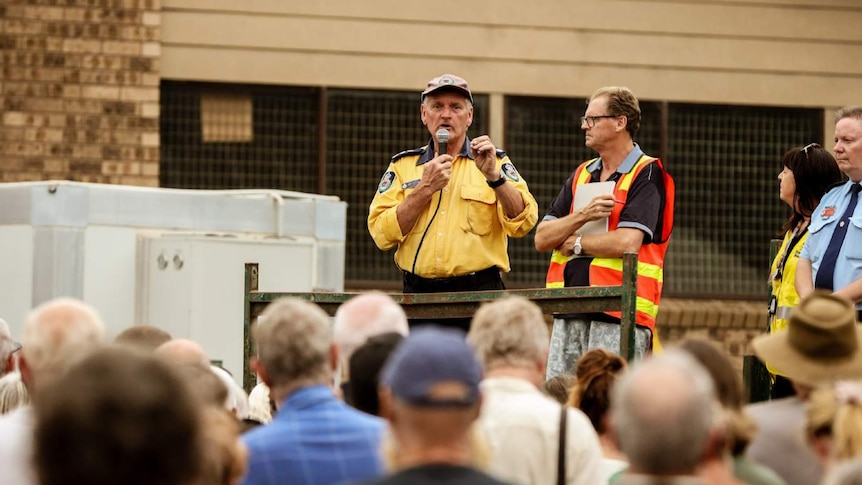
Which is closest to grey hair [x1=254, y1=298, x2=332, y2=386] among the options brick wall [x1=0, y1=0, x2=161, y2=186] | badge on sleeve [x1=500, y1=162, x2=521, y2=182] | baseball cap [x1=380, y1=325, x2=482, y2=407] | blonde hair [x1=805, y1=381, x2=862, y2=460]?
baseball cap [x1=380, y1=325, x2=482, y2=407]

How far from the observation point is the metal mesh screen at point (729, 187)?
611 inches

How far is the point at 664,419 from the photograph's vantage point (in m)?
3.73

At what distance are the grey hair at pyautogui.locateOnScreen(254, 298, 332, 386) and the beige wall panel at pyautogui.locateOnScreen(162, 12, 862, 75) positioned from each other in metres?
9.88

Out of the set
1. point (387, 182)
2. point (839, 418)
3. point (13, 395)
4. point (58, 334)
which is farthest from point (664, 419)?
point (387, 182)

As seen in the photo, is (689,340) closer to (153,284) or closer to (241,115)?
(153,284)

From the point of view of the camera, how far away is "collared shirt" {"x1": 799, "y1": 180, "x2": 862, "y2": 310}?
8188 millimetres

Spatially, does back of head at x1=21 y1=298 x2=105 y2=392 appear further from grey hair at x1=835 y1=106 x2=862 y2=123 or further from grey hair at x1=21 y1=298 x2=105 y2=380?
grey hair at x1=835 y1=106 x2=862 y2=123

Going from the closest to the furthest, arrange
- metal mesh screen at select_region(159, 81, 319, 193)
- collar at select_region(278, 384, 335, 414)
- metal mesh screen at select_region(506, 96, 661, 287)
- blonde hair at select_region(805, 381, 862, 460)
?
blonde hair at select_region(805, 381, 862, 460)
collar at select_region(278, 384, 335, 414)
metal mesh screen at select_region(159, 81, 319, 193)
metal mesh screen at select_region(506, 96, 661, 287)

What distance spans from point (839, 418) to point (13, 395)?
10.3ft

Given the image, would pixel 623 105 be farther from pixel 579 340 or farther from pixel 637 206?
pixel 579 340

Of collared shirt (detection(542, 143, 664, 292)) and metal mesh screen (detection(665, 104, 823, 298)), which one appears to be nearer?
collared shirt (detection(542, 143, 664, 292))

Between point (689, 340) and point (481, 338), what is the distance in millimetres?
696

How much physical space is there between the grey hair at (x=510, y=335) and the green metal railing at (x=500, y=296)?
2.10m

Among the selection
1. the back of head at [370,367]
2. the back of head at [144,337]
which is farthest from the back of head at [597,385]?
the back of head at [144,337]
